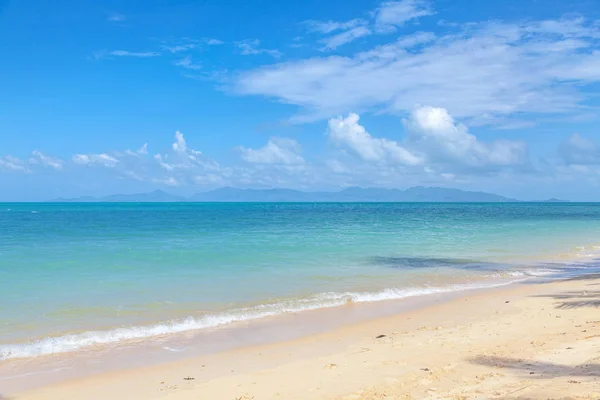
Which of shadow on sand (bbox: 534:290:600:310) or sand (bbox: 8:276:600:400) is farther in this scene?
shadow on sand (bbox: 534:290:600:310)

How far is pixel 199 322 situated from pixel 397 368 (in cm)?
575

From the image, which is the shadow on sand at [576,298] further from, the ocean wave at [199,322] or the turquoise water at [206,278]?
the turquoise water at [206,278]

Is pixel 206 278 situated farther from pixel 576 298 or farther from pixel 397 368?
pixel 576 298

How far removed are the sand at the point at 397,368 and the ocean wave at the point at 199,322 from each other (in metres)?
2.25

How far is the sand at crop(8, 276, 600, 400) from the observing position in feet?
23.4

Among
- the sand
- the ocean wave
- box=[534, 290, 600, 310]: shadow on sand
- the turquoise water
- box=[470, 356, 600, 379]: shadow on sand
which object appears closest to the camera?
the sand

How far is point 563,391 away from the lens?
6.42 metres

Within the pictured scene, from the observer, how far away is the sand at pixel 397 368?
23.4 ft

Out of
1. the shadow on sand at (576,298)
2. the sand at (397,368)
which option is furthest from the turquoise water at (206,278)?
the shadow on sand at (576,298)

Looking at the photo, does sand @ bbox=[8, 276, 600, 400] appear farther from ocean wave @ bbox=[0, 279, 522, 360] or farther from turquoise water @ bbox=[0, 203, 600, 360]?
turquoise water @ bbox=[0, 203, 600, 360]

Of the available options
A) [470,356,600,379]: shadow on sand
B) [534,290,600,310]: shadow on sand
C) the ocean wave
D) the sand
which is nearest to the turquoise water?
the ocean wave

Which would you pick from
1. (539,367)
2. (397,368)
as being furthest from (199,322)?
(539,367)

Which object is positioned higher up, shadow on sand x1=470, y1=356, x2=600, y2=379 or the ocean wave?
shadow on sand x1=470, y1=356, x2=600, y2=379

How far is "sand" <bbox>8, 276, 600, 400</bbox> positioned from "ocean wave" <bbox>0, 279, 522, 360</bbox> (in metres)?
2.25
